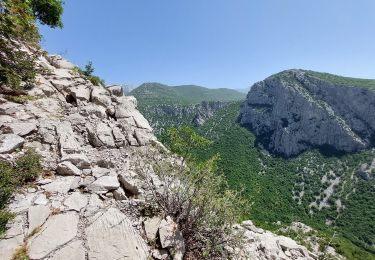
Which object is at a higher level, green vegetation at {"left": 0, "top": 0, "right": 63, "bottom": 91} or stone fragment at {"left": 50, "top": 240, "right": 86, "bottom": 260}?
green vegetation at {"left": 0, "top": 0, "right": 63, "bottom": 91}

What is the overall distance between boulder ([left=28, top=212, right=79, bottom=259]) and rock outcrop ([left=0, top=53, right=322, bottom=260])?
0.09 ft

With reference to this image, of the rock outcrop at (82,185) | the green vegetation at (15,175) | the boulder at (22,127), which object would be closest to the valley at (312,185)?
the rock outcrop at (82,185)

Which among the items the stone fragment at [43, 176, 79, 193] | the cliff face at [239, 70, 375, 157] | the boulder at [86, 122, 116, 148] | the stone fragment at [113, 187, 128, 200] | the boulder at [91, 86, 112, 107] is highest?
the boulder at [91, 86, 112, 107]

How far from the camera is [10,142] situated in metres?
11.9

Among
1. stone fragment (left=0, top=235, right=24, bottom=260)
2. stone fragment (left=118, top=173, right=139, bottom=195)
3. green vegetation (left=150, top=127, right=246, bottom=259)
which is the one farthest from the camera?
stone fragment (left=118, top=173, right=139, bottom=195)

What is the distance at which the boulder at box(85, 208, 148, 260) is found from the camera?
8.74 m

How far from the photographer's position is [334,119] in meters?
185

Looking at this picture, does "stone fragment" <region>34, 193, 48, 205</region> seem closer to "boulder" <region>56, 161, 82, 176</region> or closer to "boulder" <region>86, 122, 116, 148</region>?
"boulder" <region>56, 161, 82, 176</region>

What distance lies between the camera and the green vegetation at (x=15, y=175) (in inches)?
350

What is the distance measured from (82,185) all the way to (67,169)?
1168 millimetres

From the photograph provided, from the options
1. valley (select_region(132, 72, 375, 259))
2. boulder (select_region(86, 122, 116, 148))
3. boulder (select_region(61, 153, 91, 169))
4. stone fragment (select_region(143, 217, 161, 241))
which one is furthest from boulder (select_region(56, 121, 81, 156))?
valley (select_region(132, 72, 375, 259))

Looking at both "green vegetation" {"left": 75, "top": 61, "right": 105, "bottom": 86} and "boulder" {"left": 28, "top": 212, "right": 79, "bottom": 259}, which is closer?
"boulder" {"left": 28, "top": 212, "right": 79, "bottom": 259}

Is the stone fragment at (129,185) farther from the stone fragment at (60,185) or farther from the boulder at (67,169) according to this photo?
the stone fragment at (60,185)

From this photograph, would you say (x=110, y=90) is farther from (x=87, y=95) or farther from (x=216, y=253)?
(x=216, y=253)
